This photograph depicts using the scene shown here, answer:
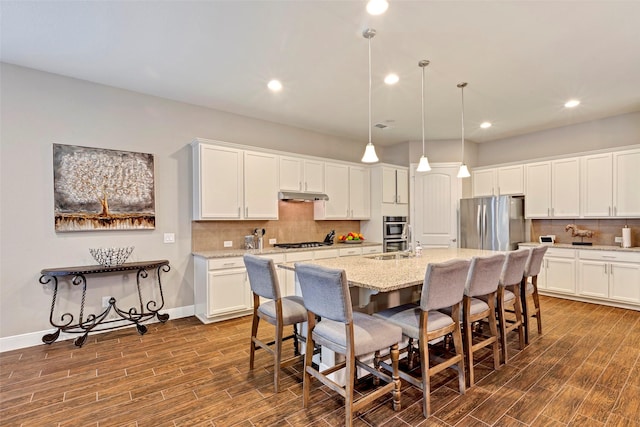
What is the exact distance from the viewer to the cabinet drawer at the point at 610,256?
435 centimetres

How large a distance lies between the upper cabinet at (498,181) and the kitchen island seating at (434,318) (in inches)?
170

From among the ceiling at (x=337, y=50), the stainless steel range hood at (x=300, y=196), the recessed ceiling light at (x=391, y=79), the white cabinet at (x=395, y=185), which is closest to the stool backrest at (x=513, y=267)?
the ceiling at (x=337, y=50)

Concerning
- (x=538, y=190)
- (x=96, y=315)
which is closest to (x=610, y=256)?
(x=538, y=190)

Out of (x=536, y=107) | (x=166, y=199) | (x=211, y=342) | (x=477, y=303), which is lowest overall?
(x=211, y=342)

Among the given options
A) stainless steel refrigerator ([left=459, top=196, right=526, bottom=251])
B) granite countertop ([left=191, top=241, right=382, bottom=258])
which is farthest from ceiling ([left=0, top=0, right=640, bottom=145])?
granite countertop ([left=191, top=241, right=382, bottom=258])

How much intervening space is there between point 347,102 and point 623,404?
3935 millimetres

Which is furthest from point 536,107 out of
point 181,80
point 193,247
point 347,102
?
point 193,247

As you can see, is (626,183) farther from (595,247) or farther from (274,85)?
(274,85)

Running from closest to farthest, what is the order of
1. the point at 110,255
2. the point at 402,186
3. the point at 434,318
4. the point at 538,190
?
the point at 434,318, the point at 110,255, the point at 538,190, the point at 402,186

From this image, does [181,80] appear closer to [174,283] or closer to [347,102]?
[347,102]

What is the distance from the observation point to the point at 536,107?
4535 millimetres

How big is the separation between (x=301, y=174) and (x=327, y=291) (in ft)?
11.0

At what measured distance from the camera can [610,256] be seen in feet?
14.8

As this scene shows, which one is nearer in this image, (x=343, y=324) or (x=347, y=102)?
(x=343, y=324)
